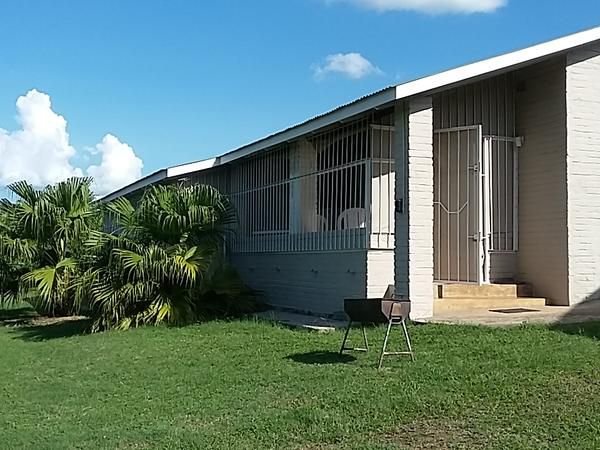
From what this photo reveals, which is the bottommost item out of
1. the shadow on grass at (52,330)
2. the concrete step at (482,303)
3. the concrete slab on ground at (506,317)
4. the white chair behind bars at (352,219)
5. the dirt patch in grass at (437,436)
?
the shadow on grass at (52,330)

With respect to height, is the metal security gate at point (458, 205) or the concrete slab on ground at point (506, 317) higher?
the metal security gate at point (458, 205)

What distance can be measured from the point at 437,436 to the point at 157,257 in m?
8.27

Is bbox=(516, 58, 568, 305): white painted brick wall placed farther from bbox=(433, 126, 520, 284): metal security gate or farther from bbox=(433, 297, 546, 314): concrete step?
bbox=(433, 297, 546, 314): concrete step

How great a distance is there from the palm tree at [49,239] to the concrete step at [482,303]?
25.8ft

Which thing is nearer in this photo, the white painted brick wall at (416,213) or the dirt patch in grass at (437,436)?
the dirt patch in grass at (437,436)

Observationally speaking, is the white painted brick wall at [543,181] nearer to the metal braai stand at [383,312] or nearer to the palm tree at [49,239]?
the metal braai stand at [383,312]

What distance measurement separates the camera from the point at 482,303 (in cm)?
1211

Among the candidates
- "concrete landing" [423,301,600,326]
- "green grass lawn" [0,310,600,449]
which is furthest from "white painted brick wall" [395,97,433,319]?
"green grass lawn" [0,310,600,449]

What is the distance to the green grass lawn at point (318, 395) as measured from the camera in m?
6.39

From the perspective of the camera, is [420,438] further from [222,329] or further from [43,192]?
[43,192]

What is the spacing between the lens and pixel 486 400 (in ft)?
22.8

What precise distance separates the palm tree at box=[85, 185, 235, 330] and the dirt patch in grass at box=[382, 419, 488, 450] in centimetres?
776

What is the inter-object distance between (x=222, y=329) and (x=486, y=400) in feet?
21.2

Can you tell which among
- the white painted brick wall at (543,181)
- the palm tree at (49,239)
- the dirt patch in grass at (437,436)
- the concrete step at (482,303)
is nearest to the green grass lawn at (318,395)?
the dirt patch in grass at (437,436)
